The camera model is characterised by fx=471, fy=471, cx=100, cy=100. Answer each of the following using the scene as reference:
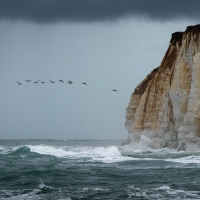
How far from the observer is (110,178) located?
2650 cm

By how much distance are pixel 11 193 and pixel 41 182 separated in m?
3.74

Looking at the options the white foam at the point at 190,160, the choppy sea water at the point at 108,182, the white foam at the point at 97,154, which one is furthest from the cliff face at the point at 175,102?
the choppy sea water at the point at 108,182

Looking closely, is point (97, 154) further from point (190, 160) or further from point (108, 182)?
point (108, 182)

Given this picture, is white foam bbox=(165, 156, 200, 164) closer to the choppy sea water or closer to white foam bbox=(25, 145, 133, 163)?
the choppy sea water

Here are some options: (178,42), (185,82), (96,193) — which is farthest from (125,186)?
(178,42)

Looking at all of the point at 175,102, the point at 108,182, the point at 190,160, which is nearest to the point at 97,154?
the point at 175,102

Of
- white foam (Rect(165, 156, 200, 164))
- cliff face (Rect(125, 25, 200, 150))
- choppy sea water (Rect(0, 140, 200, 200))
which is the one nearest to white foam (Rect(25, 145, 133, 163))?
cliff face (Rect(125, 25, 200, 150))

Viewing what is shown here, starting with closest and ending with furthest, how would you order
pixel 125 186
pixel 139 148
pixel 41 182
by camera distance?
pixel 125 186 < pixel 41 182 < pixel 139 148

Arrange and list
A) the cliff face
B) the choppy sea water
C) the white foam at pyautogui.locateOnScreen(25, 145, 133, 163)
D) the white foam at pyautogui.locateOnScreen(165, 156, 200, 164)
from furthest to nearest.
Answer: the cliff face
the white foam at pyautogui.locateOnScreen(25, 145, 133, 163)
the white foam at pyautogui.locateOnScreen(165, 156, 200, 164)
the choppy sea water

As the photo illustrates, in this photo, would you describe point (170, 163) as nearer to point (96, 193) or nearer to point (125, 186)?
point (125, 186)

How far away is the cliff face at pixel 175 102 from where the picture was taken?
43469 mm

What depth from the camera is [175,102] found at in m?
47.2

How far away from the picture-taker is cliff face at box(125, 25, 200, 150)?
43.5 m

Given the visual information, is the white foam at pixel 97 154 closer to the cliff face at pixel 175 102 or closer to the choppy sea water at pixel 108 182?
the cliff face at pixel 175 102
